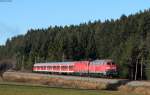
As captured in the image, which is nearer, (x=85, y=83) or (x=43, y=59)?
(x=85, y=83)

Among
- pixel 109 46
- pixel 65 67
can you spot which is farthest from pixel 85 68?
pixel 109 46

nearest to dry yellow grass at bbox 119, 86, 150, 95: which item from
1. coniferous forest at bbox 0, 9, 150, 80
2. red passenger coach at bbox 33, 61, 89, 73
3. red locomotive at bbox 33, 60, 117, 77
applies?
coniferous forest at bbox 0, 9, 150, 80

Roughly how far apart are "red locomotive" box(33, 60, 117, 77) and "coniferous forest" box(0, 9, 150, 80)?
3820 millimetres

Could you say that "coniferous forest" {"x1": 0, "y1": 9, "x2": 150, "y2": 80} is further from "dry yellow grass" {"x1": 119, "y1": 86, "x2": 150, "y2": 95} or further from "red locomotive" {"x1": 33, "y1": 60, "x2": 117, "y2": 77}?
"dry yellow grass" {"x1": 119, "y1": 86, "x2": 150, "y2": 95}

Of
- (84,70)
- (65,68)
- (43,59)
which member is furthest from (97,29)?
(84,70)

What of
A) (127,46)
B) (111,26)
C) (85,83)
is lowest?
(85,83)

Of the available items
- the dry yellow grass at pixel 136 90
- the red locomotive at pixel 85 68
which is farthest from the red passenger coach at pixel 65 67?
the dry yellow grass at pixel 136 90

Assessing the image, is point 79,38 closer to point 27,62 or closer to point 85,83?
point 27,62

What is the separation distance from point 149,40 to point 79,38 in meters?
77.4

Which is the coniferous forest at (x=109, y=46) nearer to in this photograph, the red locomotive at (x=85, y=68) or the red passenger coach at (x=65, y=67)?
the red locomotive at (x=85, y=68)

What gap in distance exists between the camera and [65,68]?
11075 centimetres

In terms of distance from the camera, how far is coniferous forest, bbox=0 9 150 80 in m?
94.4

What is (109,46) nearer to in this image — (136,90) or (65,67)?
(65,67)

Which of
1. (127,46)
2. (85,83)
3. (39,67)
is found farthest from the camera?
(39,67)
